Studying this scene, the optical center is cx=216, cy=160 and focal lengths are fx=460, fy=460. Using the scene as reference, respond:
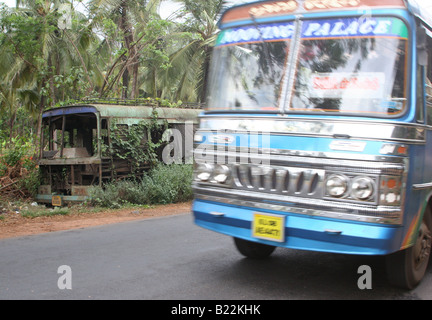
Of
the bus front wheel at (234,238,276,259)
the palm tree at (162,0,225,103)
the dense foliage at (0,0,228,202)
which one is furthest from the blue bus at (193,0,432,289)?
the palm tree at (162,0,225,103)

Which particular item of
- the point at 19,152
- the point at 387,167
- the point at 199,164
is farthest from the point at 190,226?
the point at 19,152

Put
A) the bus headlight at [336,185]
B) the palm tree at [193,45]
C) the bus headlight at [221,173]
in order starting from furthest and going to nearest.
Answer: the palm tree at [193,45] → the bus headlight at [221,173] → the bus headlight at [336,185]

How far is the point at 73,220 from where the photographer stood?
29.8 ft

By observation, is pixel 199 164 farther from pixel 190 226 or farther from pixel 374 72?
pixel 190 226

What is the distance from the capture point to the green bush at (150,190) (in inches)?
424

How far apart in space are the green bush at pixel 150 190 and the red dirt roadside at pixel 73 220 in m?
0.43

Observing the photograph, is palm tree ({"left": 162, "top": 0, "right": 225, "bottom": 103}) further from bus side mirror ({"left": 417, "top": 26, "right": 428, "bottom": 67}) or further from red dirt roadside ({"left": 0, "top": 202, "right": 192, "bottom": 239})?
bus side mirror ({"left": 417, "top": 26, "right": 428, "bottom": 67})

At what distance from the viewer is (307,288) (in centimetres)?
459

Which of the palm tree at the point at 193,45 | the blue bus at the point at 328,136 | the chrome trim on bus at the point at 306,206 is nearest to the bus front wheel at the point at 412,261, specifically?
the blue bus at the point at 328,136

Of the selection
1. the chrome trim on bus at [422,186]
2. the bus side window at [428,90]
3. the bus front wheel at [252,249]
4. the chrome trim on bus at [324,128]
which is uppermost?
the bus side window at [428,90]

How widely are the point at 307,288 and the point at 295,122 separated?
1.68m

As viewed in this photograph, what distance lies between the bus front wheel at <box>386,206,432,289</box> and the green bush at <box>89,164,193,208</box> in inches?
290

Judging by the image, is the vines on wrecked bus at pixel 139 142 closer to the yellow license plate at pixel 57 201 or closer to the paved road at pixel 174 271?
the yellow license plate at pixel 57 201

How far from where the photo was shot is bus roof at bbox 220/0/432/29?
13.3 feet
